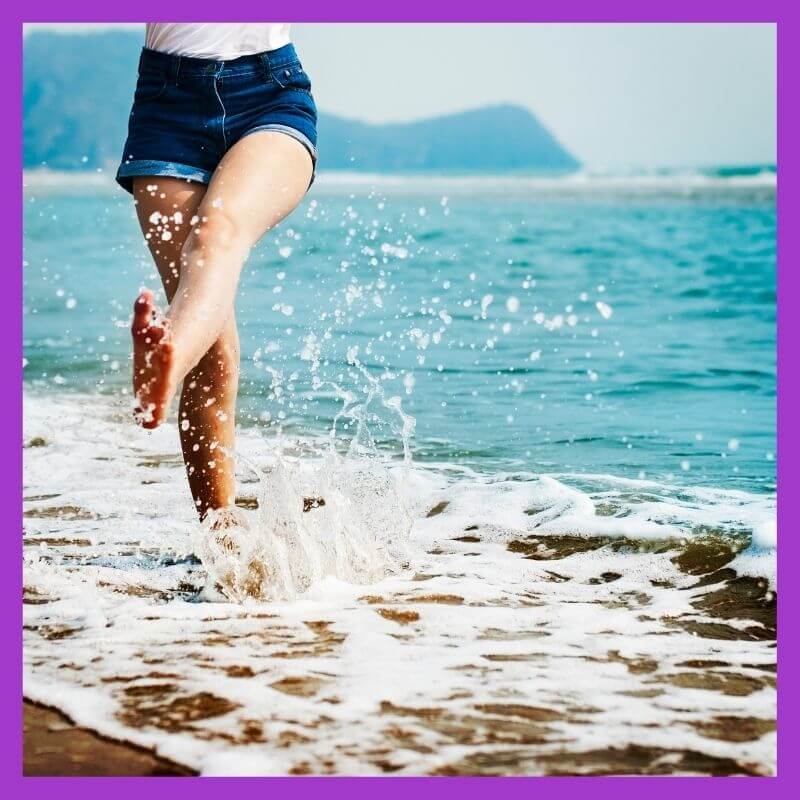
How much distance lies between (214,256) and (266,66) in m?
0.48

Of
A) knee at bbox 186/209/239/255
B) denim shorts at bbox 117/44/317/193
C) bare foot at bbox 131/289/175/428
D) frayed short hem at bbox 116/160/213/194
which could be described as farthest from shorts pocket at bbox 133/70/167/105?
bare foot at bbox 131/289/175/428

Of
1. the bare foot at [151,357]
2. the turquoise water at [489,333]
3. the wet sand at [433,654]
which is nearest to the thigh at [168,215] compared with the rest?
the bare foot at [151,357]

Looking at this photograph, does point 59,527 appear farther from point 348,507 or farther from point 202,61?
point 202,61

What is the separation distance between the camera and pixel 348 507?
2.69m

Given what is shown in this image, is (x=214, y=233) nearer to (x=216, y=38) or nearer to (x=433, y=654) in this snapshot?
(x=216, y=38)

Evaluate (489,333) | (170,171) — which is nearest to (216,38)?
(170,171)

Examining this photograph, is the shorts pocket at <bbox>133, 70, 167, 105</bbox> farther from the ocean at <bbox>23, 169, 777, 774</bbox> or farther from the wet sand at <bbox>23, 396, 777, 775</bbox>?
the wet sand at <bbox>23, 396, 777, 775</bbox>

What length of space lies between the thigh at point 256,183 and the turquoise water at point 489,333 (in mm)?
1186

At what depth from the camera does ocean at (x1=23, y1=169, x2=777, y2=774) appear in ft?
5.89

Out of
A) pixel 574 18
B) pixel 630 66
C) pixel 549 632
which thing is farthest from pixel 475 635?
pixel 630 66

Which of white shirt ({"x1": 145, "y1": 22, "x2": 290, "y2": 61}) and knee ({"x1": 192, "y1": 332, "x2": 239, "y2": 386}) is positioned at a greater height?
white shirt ({"x1": 145, "y1": 22, "x2": 290, "y2": 61})

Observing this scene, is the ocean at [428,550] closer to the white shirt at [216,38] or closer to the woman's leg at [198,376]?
the woman's leg at [198,376]

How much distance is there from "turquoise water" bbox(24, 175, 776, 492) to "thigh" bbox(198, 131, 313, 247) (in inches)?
46.7

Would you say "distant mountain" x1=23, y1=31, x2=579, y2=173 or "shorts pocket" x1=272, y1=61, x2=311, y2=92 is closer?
"shorts pocket" x1=272, y1=61, x2=311, y2=92
